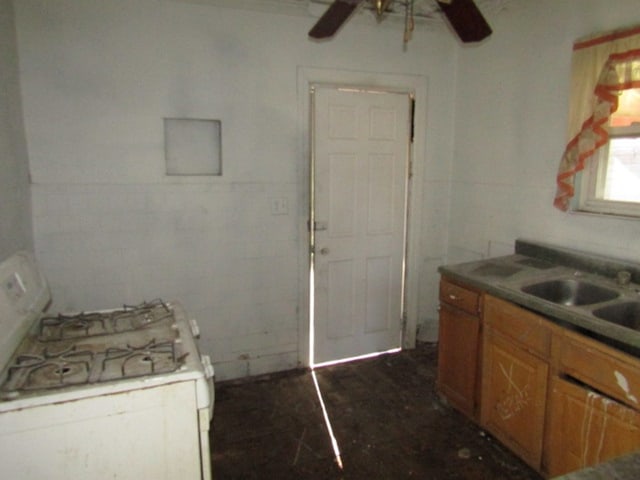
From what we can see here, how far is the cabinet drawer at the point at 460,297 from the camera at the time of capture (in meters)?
2.42

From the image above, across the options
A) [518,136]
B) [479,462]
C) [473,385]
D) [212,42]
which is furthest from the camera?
[518,136]

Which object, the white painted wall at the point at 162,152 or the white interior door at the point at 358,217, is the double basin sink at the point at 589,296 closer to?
the white interior door at the point at 358,217

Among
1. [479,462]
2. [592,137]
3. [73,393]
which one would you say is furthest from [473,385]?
[73,393]

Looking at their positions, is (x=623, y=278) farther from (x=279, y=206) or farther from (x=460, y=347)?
(x=279, y=206)

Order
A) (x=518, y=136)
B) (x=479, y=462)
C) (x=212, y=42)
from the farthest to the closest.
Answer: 1. (x=518, y=136)
2. (x=212, y=42)
3. (x=479, y=462)

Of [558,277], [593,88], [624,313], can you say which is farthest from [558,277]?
[593,88]

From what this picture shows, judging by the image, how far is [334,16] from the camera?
1762 millimetres

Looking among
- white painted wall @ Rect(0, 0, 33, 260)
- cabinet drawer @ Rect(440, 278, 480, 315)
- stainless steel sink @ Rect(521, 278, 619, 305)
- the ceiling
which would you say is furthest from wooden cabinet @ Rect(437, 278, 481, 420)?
white painted wall @ Rect(0, 0, 33, 260)

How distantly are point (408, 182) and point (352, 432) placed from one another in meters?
1.84

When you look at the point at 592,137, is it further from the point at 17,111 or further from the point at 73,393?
the point at 17,111

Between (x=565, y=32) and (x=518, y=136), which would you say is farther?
(x=518, y=136)

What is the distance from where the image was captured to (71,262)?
2619mm

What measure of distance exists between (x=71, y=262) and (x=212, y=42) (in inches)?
62.9

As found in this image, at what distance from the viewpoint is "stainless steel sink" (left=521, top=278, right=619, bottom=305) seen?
7.42 ft
